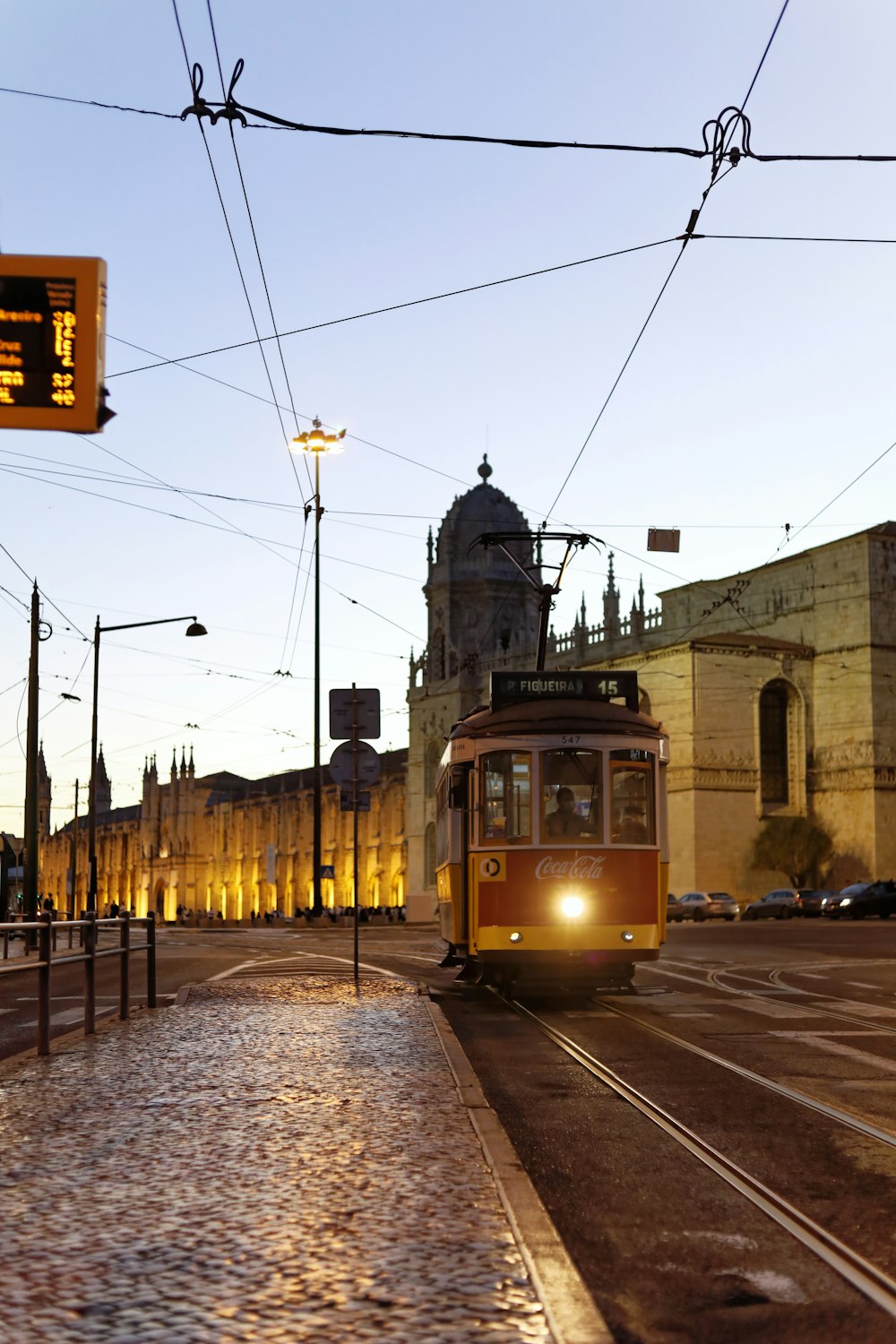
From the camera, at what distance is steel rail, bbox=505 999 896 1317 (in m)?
4.73

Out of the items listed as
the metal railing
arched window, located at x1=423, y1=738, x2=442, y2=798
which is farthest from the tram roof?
arched window, located at x1=423, y1=738, x2=442, y2=798

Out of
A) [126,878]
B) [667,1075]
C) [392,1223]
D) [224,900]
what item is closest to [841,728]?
[667,1075]

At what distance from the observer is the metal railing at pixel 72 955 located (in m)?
10.5

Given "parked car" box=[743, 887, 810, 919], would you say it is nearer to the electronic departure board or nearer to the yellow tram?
the yellow tram

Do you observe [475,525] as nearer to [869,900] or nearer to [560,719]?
[869,900]

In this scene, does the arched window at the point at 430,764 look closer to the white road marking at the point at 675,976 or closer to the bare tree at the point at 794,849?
the bare tree at the point at 794,849

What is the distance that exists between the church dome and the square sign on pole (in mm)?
69408

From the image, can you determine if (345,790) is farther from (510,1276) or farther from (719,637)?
(719,637)

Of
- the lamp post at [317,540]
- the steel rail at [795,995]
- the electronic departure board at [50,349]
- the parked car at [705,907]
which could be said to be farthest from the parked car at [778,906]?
the electronic departure board at [50,349]

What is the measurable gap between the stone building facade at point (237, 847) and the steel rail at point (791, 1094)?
78111 millimetres

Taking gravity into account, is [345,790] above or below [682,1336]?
above

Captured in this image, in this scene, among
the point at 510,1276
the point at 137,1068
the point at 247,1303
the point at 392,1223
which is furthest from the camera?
the point at 137,1068

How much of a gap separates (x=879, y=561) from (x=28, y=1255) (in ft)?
185

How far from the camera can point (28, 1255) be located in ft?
15.8
